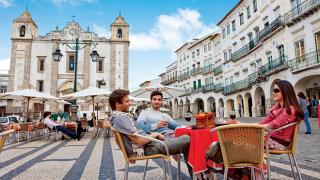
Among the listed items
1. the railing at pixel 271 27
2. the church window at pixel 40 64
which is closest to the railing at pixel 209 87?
the railing at pixel 271 27

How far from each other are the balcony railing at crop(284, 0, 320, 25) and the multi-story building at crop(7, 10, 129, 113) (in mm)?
22195

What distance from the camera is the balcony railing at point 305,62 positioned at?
1596 centimetres

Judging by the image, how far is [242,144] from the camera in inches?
98.7

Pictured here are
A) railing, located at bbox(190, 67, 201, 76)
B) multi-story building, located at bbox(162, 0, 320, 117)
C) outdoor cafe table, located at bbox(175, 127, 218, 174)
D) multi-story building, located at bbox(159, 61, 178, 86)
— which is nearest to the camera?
outdoor cafe table, located at bbox(175, 127, 218, 174)

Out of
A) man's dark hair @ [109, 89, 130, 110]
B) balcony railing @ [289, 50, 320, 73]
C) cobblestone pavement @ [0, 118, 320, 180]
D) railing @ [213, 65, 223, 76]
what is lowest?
cobblestone pavement @ [0, 118, 320, 180]

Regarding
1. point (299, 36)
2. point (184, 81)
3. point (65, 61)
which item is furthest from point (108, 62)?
point (299, 36)

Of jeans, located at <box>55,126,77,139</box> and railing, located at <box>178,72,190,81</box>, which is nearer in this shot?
jeans, located at <box>55,126,77,139</box>

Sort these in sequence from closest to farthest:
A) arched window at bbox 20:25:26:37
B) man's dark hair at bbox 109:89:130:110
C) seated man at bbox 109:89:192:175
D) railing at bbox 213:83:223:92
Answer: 1. seated man at bbox 109:89:192:175
2. man's dark hair at bbox 109:89:130:110
3. railing at bbox 213:83:223:92
4. arched window at bbox 20:25:26:37

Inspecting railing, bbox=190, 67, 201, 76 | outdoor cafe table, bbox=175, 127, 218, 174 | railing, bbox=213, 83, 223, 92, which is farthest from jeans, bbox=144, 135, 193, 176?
railing, bbox=190, 67, 201, 76

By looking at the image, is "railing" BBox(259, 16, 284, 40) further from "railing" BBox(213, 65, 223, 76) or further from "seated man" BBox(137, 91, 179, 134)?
"seated man" BBox(137, 91, 179, 134)

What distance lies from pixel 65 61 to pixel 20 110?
8.40 metres

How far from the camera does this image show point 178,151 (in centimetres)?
316

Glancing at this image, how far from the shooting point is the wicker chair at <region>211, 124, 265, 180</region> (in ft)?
8.13

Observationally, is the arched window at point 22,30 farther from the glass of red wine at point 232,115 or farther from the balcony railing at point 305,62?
the glass of red wine at point 232,115
